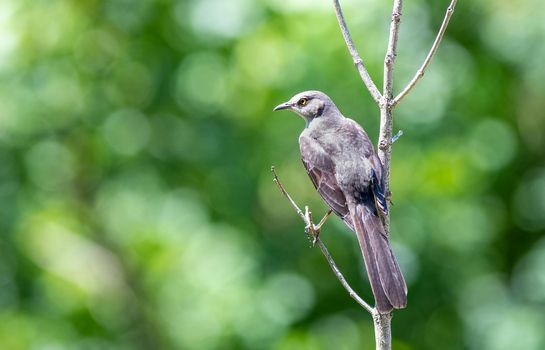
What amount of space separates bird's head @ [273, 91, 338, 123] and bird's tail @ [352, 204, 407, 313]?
3.69ft

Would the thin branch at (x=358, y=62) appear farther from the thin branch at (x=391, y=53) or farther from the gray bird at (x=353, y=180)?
the gray bird at (x=353, y=180)

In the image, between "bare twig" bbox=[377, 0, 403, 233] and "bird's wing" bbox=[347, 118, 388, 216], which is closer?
"bare twig" bbox=[377, 0, 403, 233]

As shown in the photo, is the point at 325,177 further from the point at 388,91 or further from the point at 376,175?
the point at 388,91

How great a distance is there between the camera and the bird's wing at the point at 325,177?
212 inches

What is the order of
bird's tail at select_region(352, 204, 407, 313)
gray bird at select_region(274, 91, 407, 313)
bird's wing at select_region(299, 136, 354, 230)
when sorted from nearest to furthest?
bird's tail at select_region(352, 204, 407, 313)
gray bird at select_region(274, 91, 407, 313)
bird's wing at select_region(299, 136, 354, 230)

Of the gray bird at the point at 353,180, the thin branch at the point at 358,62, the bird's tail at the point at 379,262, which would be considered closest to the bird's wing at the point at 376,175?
the gray bird at the point at 353,180

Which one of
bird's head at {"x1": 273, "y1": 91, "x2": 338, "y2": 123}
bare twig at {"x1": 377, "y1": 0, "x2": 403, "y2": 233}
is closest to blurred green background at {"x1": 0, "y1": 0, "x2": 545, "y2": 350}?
bird's head at {"x1": 273, "y1": 91, "x2": 338, "y2": 123}

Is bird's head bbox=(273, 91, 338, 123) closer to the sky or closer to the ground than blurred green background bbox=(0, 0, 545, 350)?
closer to the ground

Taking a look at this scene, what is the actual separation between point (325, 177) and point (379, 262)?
0.94m

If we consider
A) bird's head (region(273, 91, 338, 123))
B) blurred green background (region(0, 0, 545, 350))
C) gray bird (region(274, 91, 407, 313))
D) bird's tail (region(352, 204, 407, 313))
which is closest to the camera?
bird's tail (region(352, 204, 407, 313))

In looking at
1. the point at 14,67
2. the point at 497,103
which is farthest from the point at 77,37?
the point at 497,103

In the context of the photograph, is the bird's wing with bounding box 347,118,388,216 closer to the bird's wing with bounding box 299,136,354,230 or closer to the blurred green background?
the bird's wing with bounding box 299,136,354,230

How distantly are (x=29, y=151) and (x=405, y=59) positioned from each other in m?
5.04

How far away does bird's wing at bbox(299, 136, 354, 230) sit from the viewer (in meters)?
5.38
